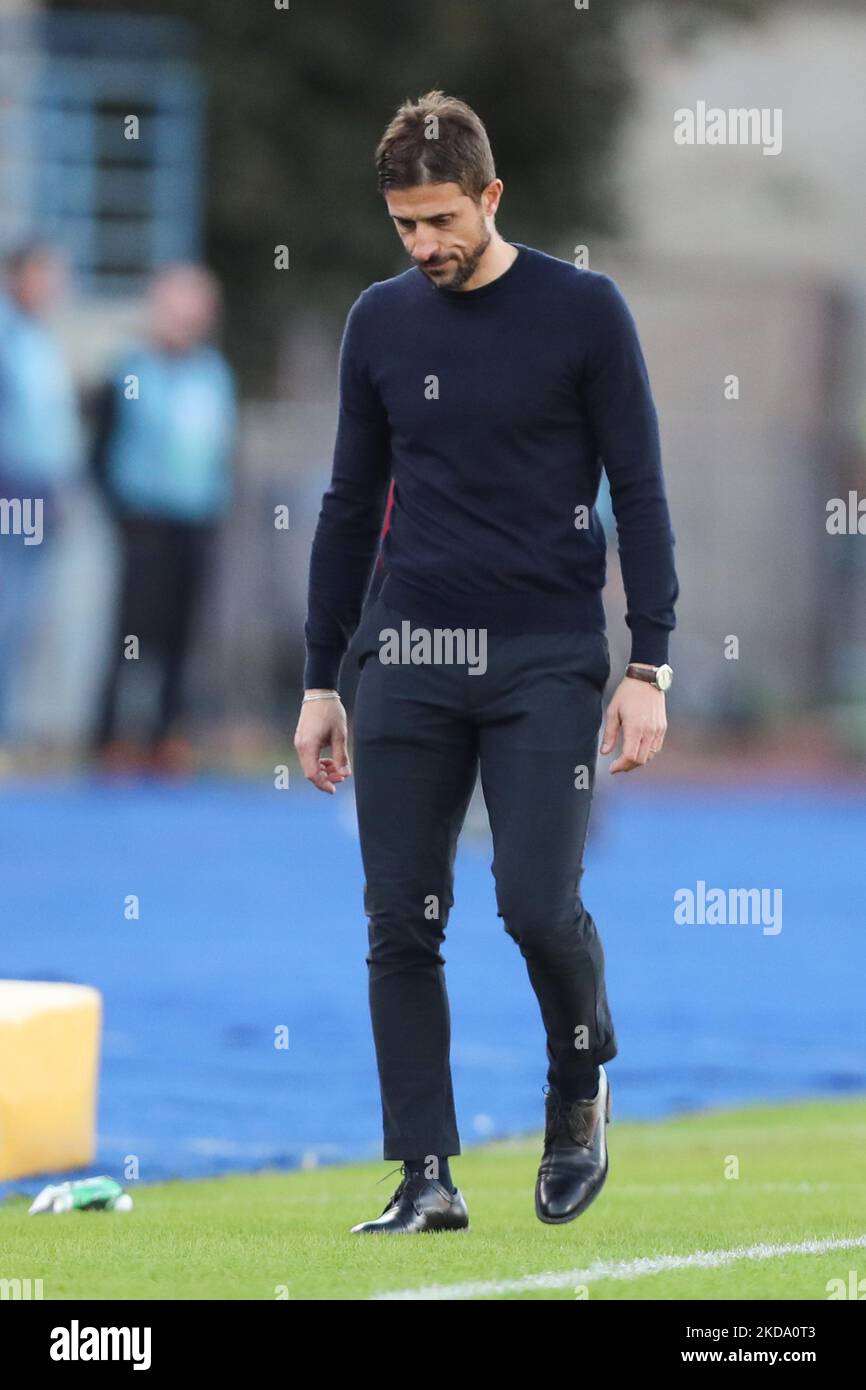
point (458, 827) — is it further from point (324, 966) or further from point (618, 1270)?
point (324, 966)

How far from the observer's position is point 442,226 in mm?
5594

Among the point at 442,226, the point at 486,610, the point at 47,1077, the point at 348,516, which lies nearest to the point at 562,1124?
the point at 486,610

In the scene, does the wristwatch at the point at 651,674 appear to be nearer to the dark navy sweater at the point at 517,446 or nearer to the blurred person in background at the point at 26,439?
the dark navy sweater at the point at 517,446

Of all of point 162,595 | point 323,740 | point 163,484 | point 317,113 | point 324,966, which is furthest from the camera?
point 317,113

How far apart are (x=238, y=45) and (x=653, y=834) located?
11.5 m

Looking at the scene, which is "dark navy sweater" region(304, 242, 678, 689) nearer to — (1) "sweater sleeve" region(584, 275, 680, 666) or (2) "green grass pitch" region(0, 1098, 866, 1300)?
(1) "sweater sleeve" region(584, 275, 680, 666)

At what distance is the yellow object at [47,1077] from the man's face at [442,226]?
2340 millimetres

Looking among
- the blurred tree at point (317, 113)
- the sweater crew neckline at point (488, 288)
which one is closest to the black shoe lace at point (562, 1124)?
the sweater crew neckline at point (488, 288)

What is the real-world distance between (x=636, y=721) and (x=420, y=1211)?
1.09 meters

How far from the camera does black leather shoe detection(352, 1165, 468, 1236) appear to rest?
5766 mm

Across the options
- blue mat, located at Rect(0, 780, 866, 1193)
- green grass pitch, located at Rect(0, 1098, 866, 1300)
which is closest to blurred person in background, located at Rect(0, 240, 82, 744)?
blue mat, located at Rect(0, 780, 866, 1193)

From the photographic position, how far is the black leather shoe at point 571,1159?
5906 millimetres

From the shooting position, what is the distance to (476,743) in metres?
5.89
